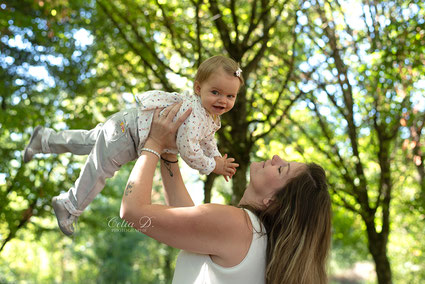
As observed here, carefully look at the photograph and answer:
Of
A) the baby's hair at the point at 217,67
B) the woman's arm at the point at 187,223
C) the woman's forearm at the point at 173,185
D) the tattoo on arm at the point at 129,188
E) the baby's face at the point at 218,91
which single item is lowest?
the woman's arm at the point at 187,223

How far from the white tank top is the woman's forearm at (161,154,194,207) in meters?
0.40

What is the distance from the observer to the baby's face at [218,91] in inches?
92.4

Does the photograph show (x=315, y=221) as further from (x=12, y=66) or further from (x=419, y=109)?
(x=12, y=66)

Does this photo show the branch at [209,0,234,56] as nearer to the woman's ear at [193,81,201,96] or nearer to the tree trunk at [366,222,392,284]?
the woman's ear at [193,81,201,96]

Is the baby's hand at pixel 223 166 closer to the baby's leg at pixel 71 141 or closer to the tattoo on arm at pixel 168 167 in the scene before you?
the tattoo on arm at pixel 168 167

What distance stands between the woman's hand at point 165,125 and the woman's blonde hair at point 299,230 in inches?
21.3

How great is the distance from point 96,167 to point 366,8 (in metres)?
5.55

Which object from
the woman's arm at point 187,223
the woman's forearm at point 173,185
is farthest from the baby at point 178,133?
the woman's arm at point 187,223

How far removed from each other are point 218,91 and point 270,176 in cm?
51

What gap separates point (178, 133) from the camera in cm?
235

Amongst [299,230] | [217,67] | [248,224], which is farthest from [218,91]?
[299,230]

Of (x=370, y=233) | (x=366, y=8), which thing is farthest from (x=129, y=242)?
(x=366, y=8)

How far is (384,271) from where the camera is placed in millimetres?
6371

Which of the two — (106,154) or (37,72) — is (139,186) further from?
(37,72)
